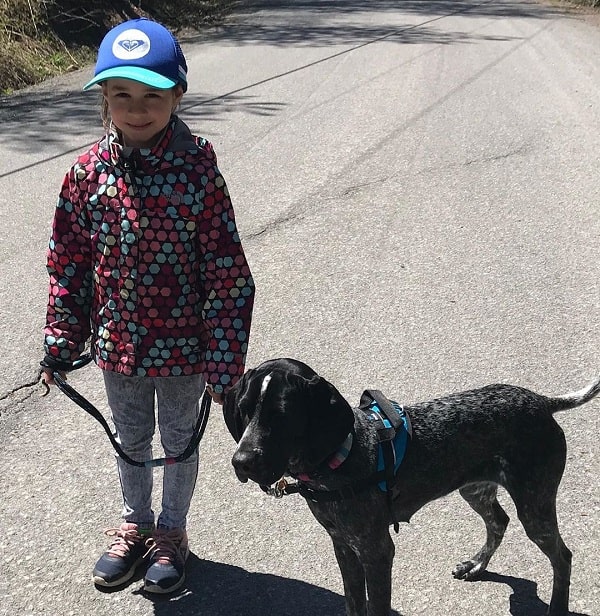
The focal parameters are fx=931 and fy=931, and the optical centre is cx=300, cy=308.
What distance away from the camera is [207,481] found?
13.6ft

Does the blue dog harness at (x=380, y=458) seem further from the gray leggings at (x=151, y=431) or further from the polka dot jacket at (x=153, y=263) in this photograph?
the gray leggings at (x=151, y=431)

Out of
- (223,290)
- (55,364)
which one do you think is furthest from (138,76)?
(55,364)

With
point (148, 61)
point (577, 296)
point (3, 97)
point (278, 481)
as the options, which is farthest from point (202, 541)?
point (3, 97)

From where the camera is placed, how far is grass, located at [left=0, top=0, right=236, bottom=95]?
13164 millimetres

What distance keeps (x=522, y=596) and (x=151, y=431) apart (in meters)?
1.50

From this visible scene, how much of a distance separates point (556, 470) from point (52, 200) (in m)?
5.86

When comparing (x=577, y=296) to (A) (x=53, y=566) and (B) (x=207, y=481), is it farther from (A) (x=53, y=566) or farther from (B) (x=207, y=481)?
(A) (x=53, y=566)

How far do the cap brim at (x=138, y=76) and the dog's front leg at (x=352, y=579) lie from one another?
1564 millimetres

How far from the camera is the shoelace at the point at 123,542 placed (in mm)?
3506

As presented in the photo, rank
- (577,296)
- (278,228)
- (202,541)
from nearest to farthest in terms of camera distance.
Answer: (202,541) → (577,296) → (278,228)

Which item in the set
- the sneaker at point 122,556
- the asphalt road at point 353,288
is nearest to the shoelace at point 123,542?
the sneaker at point 122,556

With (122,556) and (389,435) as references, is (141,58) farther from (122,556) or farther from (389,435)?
(122,556)

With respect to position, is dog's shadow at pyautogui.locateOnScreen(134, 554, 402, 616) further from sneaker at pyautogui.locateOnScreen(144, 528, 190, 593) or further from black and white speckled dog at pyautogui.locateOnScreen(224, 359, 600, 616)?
black and white speckled dog at pyautogui.locateOnScreen(224, 359, 600, 616)

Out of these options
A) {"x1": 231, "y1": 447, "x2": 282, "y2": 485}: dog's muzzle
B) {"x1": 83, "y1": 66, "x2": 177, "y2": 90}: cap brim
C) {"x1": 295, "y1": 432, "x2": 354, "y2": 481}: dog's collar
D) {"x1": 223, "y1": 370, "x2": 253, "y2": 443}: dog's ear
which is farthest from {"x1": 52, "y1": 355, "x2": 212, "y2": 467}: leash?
{"x1": 83, "y1": 66, "x2": 177, "y2": 90}: cap brim
